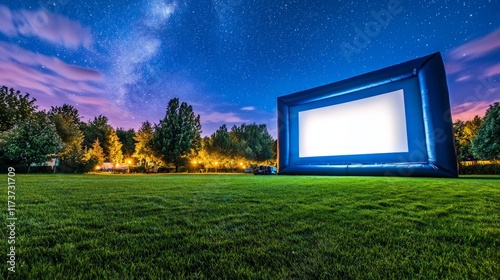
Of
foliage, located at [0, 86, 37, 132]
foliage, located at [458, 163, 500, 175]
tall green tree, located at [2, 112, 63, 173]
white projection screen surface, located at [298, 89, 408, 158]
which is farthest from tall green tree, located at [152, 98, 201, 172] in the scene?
foliage, located at [458, 163, 500, 175]

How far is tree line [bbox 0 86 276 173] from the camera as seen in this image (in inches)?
803

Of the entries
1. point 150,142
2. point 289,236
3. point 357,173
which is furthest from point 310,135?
point 150,142

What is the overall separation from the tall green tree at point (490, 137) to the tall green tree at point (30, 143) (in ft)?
130

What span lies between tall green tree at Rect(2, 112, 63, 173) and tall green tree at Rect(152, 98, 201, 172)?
9580 mm

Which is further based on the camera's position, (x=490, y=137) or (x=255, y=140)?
(x=255, y=140)

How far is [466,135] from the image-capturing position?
3162 cm

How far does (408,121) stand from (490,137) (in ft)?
58.3

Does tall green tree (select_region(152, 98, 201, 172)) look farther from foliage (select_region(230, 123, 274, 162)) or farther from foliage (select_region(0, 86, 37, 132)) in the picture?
foliage (select_region(0, 86, 37, 132))

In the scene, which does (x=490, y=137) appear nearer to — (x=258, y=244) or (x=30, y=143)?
(x=258, y=244)

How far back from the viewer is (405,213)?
279 centimetres

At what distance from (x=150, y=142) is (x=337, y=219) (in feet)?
95.4

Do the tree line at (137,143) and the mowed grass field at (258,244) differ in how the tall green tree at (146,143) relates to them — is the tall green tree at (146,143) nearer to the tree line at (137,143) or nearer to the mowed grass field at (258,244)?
the tree line at (137,143)

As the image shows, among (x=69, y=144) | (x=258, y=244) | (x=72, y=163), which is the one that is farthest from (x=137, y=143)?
(x=258, y=244)

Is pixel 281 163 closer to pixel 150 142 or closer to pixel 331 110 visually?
pixel 331 110
